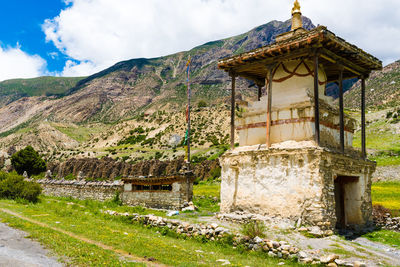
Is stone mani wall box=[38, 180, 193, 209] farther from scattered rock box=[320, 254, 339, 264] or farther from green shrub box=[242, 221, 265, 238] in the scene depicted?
scattered rock box=[320, 254, 339, 264]

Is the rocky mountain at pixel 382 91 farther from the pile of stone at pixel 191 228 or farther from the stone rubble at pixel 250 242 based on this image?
the stone rubble at pixel 250 242

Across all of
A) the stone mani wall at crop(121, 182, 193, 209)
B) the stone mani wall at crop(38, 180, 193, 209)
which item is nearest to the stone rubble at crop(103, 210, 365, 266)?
the stone mani wall at crop(121, 182, 193, 209)

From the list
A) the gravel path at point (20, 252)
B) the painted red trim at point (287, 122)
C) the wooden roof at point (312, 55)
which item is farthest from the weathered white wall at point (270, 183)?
the gravel path at point (20, 252)

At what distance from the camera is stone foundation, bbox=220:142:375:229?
12738 mm

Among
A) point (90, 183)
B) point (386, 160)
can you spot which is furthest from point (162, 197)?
point (386, 160)

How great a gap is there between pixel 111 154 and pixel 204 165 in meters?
38.4

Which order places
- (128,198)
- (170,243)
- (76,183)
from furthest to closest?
(76,183) < (128,198) < (170,243)

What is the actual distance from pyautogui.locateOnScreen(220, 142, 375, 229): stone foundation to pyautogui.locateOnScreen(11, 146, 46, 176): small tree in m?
61.1

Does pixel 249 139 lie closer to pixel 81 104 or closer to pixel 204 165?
pixel 204 165

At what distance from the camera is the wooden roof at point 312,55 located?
1344cm

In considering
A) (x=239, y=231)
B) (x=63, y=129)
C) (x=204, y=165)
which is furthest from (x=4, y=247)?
(x=63, y=129)

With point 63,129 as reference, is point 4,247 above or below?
below

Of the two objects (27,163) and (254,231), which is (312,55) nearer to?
(254,231)

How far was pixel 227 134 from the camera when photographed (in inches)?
3346
